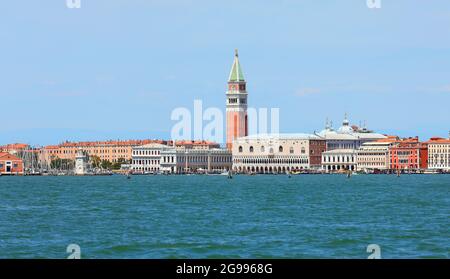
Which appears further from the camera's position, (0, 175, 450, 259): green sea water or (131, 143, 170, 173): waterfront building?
(131, 143, 170, 173): waterfront building

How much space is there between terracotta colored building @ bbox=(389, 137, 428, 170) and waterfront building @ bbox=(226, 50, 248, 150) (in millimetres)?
24537

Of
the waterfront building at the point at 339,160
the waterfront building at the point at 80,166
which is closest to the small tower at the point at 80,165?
the waterfront building at the point at 80,166

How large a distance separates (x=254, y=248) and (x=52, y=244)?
162 inches

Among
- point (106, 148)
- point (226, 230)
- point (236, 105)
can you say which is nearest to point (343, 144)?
point (236, 105)

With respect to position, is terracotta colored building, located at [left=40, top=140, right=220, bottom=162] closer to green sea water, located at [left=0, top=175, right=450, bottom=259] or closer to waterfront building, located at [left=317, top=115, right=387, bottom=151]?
waterfront building, located at [left=317, top=115, right=387, bottom=151]

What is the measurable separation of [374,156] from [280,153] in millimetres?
12882

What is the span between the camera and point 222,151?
5866 inches

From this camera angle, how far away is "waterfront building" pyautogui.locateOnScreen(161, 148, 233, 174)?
14512 centimetres

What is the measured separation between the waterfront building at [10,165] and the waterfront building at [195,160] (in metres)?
24.0

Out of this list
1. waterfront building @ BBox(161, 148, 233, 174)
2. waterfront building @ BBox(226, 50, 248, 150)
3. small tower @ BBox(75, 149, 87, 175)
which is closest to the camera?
small tower @ BBox(75, 149, 87, 175)

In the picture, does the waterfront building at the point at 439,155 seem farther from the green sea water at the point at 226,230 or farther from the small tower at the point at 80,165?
the green sea water at the point at 226,230

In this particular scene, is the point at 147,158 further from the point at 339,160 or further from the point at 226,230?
the point at 226,230

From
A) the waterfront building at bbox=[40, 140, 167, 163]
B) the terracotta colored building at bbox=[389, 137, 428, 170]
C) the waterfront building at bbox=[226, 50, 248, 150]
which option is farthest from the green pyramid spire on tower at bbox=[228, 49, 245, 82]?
the terracotta colored building at bbox=[389, 137, 428, 170]
